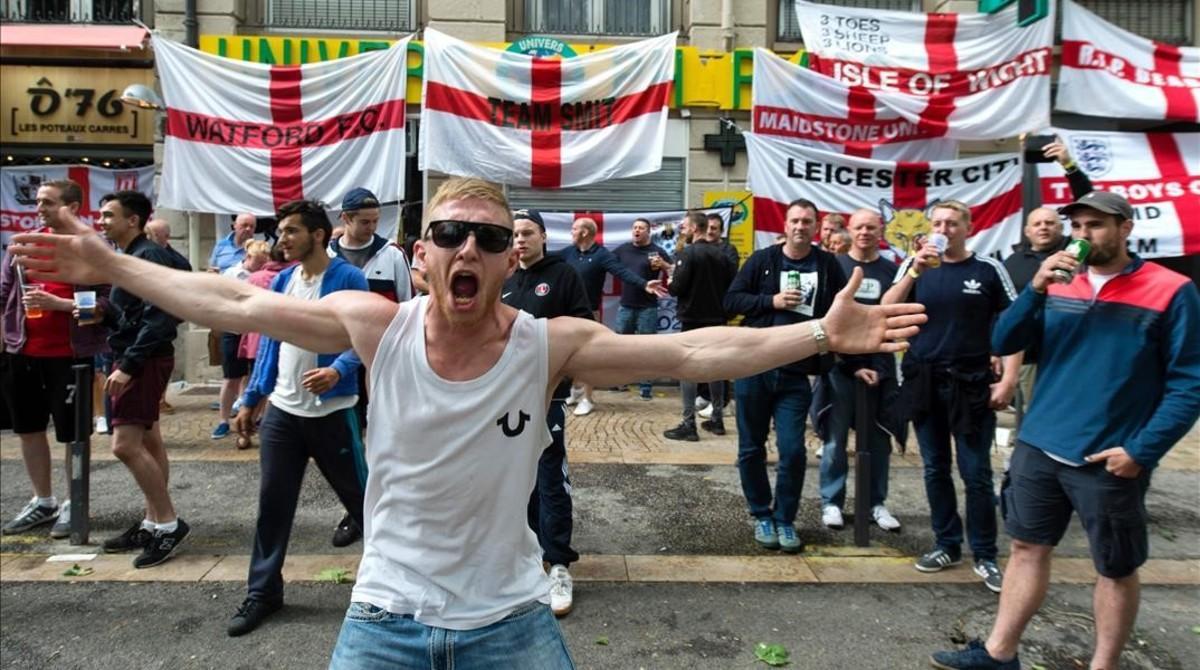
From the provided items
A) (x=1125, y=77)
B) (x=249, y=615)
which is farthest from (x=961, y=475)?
(x=1125, y=77)

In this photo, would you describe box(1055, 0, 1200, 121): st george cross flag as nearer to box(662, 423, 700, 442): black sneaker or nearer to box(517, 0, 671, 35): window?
box(662, 423, 700, 442): black sneaker

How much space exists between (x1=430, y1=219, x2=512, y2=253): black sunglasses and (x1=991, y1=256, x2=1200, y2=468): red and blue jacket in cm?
248

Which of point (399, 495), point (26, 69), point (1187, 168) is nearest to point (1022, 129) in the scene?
point (1187, 168)

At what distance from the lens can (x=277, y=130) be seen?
931cm

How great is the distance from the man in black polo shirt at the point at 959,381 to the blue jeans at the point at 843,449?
2.47 ft

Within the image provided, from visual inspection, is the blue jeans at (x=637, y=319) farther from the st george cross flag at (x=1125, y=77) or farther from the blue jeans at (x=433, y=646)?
the blue jeans at (x=433, y=646)

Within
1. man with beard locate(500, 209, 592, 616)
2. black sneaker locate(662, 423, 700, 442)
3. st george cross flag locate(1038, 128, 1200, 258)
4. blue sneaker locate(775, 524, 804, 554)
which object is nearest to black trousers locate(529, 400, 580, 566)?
man with beard locate(500, 209, 592, 616)

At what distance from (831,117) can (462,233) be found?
7.07m

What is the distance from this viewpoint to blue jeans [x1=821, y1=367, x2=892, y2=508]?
5.41m

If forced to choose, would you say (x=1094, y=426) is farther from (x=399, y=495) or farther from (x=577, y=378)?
(x=399, y=495)

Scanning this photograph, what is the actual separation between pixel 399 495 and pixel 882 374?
420 cm

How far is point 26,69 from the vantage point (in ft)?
36.2

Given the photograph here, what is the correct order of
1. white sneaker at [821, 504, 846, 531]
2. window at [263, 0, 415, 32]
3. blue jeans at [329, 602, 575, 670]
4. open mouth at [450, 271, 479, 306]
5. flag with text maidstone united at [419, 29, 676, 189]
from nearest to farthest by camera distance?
blue jeans at [329, 602, 575, 670]
open mouth at [450, 271, 479, 306]
white sneaker at [821, 504, 846, 531]
flag with text maidstone united at [419, 29, 676, 189]
window at [263, 0, 415, 32]

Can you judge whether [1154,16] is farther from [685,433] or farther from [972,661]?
[972,661]
